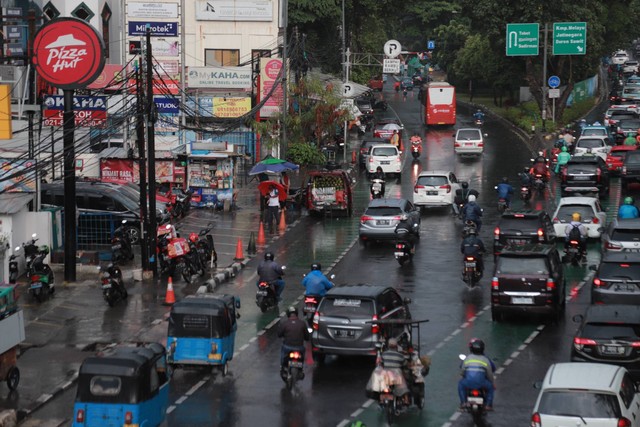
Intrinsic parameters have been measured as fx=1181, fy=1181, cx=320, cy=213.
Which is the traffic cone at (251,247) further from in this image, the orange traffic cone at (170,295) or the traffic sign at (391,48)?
the traffic sign at (391,48)

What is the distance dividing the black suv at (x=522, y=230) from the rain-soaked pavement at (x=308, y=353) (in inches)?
38.5

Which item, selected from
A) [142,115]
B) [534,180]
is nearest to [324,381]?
[142,115]

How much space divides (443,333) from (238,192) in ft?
87.3

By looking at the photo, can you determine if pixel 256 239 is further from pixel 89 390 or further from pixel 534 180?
pixel 89 390

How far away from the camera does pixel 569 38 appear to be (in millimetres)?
69312

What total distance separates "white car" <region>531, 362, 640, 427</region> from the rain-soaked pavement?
2318 millimetres

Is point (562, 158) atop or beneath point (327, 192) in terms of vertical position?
atop

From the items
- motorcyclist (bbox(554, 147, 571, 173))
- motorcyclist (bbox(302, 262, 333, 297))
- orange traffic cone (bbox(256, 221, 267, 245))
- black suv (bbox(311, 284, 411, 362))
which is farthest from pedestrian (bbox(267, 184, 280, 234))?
black suv (bbox(311, 284, 411, 362))

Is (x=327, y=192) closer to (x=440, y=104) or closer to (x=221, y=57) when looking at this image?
(x=221, y=57)

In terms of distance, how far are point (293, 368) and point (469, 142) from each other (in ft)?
132

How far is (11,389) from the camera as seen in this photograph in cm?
2153

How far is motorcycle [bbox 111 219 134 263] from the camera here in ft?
113

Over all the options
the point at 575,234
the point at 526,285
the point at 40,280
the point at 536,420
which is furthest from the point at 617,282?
the point at 40,280

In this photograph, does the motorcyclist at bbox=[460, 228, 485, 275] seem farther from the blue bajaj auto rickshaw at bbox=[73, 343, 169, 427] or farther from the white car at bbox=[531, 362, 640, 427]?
the blue bajaj auto rickshaw at bbox=[73, 343, 169, 427]
